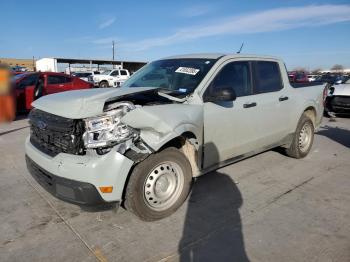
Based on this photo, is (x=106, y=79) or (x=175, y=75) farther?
(x=106, y=79)

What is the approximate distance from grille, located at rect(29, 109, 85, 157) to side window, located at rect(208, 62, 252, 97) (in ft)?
5.67

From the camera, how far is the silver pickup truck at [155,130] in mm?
3045

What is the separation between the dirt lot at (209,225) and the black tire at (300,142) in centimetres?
76

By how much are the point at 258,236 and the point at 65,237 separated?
198 cm

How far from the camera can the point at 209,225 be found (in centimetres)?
343

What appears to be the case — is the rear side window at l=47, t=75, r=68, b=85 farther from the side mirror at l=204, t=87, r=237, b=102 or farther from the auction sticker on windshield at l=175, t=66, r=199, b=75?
the side mirror at l=204, t=87, r=237, b=102

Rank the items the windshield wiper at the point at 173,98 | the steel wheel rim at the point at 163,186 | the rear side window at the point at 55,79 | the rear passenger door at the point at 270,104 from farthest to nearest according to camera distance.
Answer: the rear side window at the point at 55,79 → the rear passenger door at the point at 270,104 → the windshield wiper at the point at 173,98 → the steel wheel rim at the point at 163,186

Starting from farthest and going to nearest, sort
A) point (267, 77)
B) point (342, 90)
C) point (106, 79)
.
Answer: point (106, 79), point (342, 90), point (267, 77)

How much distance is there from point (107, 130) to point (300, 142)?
411 cm

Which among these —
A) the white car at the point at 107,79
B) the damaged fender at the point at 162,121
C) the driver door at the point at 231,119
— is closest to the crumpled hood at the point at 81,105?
the damaged fender at the point at 162,121

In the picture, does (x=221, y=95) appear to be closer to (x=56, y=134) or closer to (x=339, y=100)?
(x=56, y=134)

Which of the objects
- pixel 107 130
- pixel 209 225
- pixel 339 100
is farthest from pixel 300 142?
pixel 339 100

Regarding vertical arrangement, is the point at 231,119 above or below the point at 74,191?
above

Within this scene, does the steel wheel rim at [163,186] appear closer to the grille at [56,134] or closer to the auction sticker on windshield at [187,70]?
the grille at [56,134]
